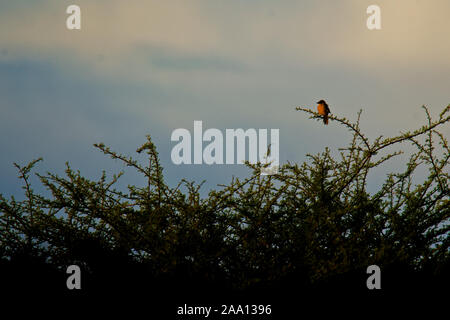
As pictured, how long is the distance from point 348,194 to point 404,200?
1.47ft

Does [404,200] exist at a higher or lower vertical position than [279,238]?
higher

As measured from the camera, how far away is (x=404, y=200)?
4332 millimetres

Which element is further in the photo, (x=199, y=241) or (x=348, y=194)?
(x=348, y=194)

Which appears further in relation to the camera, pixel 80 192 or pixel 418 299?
pixel 80 192

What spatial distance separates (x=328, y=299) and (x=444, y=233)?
3.58 ft

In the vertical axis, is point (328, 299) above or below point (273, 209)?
below

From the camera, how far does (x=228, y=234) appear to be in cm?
413
